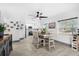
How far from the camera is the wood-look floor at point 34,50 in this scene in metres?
2.58

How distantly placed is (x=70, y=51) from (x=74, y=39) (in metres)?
0.28

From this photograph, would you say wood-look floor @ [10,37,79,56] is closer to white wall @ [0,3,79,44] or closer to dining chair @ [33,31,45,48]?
dining chair @ [33,31,45,48]

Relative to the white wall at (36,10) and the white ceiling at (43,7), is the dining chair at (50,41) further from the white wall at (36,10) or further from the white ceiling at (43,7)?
the white ceiling at (43,7)

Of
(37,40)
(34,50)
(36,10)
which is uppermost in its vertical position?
(36,10)

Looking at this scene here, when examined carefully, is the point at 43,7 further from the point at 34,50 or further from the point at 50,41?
the point at 34,50

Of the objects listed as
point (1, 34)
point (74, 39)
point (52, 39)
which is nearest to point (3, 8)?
point (1, 34)

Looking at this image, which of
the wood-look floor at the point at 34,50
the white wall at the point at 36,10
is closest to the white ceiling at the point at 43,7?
the white wall at the point at 36,10

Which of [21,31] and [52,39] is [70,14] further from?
[21,31]

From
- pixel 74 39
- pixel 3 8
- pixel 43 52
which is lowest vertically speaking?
pixel 43 52

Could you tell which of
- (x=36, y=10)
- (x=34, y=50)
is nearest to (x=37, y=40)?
(x=34, y=50)

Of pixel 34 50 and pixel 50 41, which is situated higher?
pixel 50 41

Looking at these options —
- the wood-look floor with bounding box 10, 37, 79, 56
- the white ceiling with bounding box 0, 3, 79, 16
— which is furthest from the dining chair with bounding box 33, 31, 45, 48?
the white ceiling with bounding box 0, 3, 79, 16

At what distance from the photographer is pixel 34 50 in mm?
2609

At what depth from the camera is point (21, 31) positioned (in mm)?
2578
